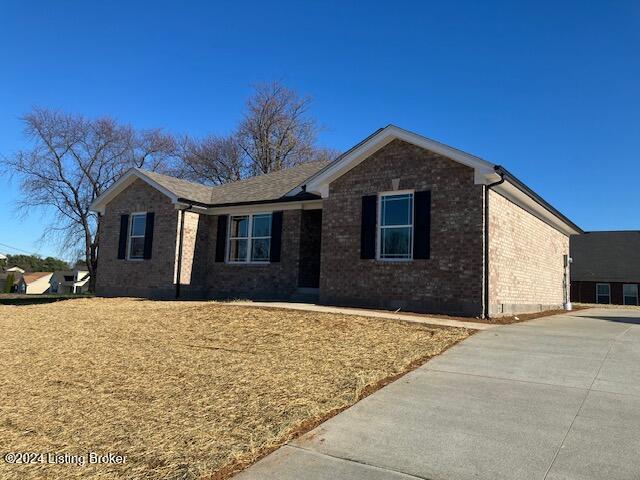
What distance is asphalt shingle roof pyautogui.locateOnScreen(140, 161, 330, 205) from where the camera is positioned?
701 inches

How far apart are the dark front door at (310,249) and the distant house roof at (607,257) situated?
29958mm

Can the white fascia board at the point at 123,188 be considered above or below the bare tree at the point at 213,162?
below

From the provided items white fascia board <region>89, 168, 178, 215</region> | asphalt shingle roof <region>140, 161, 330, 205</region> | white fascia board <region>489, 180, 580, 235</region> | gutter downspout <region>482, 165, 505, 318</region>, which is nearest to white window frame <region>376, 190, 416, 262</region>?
gutter downspout <region>482, 165, 505, 318</region>

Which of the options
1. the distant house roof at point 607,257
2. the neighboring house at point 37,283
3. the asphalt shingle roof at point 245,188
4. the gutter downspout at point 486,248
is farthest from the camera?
the neighboring house at point 37,283

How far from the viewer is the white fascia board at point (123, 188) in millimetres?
18062

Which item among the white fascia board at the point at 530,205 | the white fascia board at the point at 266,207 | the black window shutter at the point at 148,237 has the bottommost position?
the black window shutter at the point at 148,237

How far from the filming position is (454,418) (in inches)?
189

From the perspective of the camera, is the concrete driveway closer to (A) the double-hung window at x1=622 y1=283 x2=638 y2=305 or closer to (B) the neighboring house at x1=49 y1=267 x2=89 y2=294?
(A) the double-hung window at x1=622 y1=283 x2=638 y2=305

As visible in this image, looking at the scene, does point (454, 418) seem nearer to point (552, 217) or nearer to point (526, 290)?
point (526, 290)

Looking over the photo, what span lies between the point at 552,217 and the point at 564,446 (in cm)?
1511

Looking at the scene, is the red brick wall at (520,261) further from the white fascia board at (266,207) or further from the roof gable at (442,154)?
the white fascia board at (266,207)

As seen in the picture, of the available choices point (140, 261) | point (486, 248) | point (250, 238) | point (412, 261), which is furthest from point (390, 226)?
point (140, 261)

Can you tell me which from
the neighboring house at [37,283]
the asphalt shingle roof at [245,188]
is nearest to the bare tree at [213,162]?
the asphalt shingle roof at [245,188]

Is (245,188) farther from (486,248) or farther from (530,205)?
(486,248)
